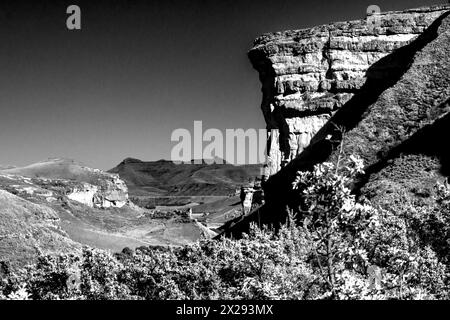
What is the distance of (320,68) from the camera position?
259 ft

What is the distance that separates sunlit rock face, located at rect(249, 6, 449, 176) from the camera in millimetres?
75188

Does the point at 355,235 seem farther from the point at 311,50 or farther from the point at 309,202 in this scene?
the point at 311,50

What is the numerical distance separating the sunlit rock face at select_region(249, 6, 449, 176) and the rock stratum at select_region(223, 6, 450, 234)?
15cm

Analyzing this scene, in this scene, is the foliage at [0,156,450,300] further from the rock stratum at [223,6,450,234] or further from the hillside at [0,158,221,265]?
the rock stratum at [223,6,450,234]

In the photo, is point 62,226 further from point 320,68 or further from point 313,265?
point 313,265

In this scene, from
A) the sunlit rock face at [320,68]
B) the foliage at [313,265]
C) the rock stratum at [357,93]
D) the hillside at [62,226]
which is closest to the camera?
the foliage at [313,265]

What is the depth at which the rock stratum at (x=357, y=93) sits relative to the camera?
55.4m

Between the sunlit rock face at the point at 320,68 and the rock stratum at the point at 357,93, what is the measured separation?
15cm

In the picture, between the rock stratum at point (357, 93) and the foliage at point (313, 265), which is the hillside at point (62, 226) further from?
the rock stratum at point (357, 93)

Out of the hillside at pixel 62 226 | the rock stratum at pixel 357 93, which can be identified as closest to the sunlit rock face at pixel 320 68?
the rock stratum at pixel 357 93

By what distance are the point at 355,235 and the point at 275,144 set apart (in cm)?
6837

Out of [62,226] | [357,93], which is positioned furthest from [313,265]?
[62,226]

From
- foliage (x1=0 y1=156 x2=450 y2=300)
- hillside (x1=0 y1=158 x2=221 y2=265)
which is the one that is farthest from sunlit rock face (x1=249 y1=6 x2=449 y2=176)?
foliage (x1=0 y1=156 x2=450 y2=300)

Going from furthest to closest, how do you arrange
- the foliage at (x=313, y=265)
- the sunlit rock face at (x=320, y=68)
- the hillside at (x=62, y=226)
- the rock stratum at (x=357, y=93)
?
the sunlit rock face at (x=320, y=68) → the rock stratum at (x=357, y=93) → the hillside at (x=62, y=226) → the foliage at (x=313, y=265)
